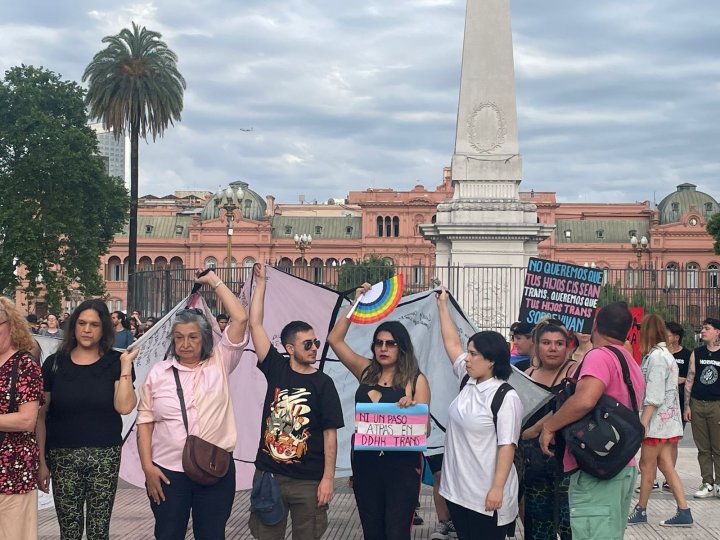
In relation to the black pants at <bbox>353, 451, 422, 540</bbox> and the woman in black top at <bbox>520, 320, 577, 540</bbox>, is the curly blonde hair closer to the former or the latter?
the black pants at <bbox>353, 451, 422, 540</bbox>

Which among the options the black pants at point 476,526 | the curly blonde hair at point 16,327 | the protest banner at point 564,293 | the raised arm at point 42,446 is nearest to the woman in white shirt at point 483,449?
the black pants at point 476,526

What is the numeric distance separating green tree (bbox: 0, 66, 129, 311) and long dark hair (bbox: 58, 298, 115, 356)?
34.6 metres

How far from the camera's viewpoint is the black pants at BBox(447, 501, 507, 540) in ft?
18.4

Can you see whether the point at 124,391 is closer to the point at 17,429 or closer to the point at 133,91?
the point at 17,429

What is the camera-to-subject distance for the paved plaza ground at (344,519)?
8.13 metres

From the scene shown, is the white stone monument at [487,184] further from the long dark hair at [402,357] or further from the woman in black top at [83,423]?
the woman in black top at [83,423]

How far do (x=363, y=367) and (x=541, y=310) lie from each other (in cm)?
427

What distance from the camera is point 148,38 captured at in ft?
134

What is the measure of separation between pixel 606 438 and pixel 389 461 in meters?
1.14

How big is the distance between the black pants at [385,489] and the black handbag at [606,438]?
87 cm

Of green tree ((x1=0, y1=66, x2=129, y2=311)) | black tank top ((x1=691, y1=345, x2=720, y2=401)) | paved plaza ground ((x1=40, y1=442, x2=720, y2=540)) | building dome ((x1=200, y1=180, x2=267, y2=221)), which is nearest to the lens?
paved plaza ground ((x1=40, y1=442, x2=720, y2=540))

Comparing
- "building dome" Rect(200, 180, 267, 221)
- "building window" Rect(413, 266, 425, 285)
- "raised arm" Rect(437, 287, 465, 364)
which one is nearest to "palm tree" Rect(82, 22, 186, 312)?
"building window" Rect(413, 266, 425, 285)

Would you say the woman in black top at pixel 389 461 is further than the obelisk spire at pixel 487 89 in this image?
No

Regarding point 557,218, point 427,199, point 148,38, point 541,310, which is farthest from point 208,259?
point 541,310
